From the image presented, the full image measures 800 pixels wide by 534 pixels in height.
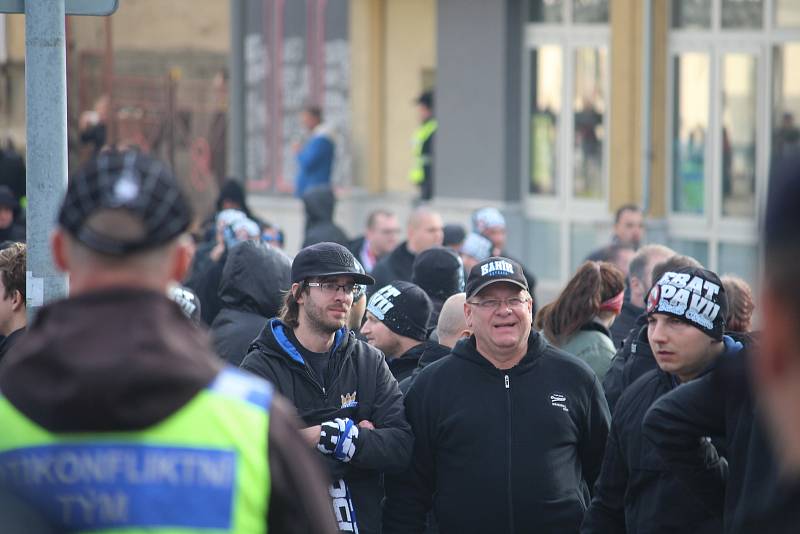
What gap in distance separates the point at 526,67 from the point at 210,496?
15.7 metres

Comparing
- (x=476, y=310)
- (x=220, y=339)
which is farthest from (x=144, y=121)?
(x=476, y=310)

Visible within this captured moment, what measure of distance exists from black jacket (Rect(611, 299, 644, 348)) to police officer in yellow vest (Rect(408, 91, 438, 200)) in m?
10.9

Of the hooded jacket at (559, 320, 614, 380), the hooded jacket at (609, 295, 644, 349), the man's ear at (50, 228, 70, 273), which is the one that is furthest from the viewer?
the hooded jacket at (609, 295, 644, 349)

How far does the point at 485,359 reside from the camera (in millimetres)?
5645

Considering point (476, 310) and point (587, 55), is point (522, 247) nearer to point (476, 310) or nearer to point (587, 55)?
point (587, 55)

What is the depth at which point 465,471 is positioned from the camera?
5.52m

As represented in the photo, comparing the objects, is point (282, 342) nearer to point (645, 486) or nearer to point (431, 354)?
point (431, 354)

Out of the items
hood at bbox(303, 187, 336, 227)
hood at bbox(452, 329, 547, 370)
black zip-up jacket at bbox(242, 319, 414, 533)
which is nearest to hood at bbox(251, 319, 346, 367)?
black zip-up jacket at bbox(242, 319, 414, 533)

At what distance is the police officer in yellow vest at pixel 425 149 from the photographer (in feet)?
61.1

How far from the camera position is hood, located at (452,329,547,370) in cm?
564

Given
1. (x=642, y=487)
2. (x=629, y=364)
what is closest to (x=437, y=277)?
(x=629, y=364)

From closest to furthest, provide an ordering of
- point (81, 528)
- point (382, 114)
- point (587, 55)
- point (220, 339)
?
point (81, 528) < point (220, 339) < point (587, 55) < point (382, 114)

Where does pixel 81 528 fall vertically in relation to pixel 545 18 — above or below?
below

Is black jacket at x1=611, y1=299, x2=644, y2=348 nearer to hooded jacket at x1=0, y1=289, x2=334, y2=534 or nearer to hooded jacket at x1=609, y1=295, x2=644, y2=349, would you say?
hooded jacket at x1=609, y1=295, x2=644, y2=349
